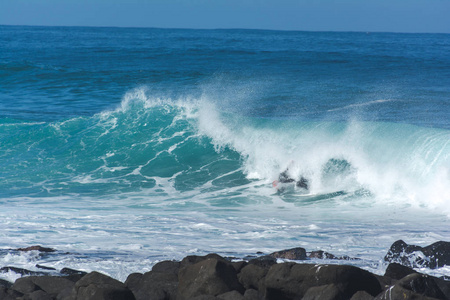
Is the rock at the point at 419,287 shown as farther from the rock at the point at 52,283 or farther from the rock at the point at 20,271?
the rock at the point at 20,271

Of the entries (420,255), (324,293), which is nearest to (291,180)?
(420,255)

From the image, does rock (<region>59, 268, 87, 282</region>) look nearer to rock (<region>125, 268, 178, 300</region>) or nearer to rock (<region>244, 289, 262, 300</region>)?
rock (<region>125, 268, 178, 300</region>)

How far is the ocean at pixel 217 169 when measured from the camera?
7363 millimetres

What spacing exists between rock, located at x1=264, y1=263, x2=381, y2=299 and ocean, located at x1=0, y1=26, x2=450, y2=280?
4.45 ft

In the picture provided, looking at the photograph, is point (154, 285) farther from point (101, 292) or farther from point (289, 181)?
point (289, 181)

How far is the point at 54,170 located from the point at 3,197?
2.67 m

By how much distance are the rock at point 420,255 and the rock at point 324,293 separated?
1.95m

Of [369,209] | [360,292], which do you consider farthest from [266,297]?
[369,209]

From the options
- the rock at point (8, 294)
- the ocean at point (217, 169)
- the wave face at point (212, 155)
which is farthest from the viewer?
the wave face at point (212, 155)

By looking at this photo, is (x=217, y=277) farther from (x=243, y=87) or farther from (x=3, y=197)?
(x=243, y=87)

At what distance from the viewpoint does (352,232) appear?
7.95 metres

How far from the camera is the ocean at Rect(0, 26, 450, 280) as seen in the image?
736cm

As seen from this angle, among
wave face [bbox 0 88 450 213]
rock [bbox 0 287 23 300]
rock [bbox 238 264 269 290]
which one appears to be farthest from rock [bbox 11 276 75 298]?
wave face [bbox 0 88 450 213]

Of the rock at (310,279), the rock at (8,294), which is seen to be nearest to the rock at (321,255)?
the rock at (310,279)
